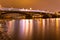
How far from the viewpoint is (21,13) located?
2.30ft

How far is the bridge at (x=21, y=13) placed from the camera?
69 cm

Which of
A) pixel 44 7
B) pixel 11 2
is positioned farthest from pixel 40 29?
pixel 11 2

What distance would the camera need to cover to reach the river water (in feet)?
2.10

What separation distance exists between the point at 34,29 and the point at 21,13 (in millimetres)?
128

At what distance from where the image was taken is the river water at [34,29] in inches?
25.1

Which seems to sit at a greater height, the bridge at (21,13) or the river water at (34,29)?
the bridge at (21,13)

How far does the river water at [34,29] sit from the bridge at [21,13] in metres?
0.03

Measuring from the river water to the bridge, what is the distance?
3 cm

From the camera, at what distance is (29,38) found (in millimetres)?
650

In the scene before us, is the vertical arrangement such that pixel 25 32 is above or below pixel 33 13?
below

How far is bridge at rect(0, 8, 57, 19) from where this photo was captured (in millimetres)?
692

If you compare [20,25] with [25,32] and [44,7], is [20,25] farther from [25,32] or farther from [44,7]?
[44,7]

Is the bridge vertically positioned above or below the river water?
above

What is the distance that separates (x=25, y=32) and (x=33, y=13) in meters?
0.13
